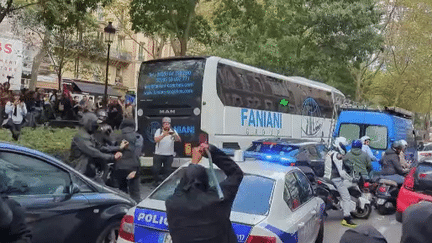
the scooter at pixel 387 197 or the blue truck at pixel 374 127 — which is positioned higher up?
the blue truck at pixel 374 127

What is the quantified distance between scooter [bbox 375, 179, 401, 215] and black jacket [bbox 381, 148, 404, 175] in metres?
0.58

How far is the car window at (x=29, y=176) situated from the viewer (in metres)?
5.17

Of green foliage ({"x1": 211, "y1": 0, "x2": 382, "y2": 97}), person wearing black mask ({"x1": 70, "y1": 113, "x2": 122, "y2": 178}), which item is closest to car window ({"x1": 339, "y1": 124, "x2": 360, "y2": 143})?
green foliage ({"x1": 211, "y1": 0, "x2": 382, "y2": 97})

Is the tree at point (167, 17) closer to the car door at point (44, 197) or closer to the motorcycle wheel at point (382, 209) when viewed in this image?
the motorcycle wheel at point (382, 209)

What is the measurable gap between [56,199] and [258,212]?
203cm

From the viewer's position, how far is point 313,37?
26547 mm

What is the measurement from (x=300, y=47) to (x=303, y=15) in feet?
5.79

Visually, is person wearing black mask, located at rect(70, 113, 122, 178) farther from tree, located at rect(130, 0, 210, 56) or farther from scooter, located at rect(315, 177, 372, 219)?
tree, located at rect(130, 0, 210, 56)

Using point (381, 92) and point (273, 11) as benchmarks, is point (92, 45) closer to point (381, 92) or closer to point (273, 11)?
point (273, 11)

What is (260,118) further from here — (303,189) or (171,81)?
(303,189)

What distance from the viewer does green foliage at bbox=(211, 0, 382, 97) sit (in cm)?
2523

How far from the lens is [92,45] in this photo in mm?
34094

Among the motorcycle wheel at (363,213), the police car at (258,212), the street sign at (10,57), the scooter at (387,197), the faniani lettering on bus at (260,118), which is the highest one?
the street sign at (10,57)

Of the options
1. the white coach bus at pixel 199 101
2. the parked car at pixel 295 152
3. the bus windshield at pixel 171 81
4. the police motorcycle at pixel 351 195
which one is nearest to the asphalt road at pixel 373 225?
the police motorcycle at pixel 351 195
